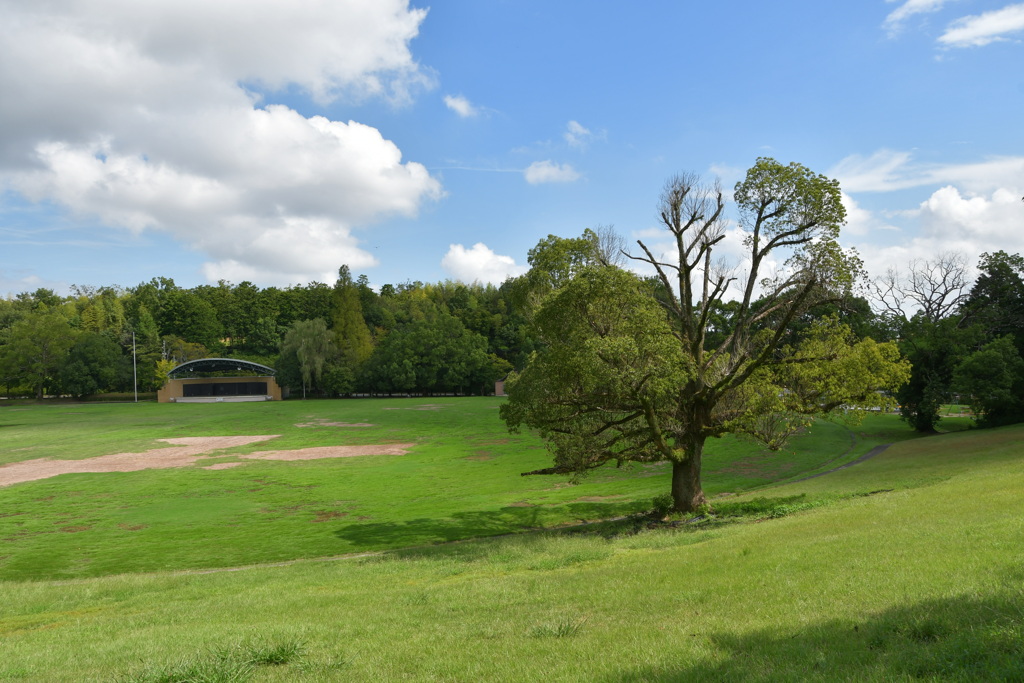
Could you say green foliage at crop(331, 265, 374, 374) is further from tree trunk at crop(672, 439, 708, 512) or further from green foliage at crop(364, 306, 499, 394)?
tree trunk at crop(672, 439, 708, 512)

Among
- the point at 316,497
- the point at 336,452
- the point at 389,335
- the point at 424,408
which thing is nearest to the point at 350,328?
the point at 389,335

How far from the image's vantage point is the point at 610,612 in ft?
29.5

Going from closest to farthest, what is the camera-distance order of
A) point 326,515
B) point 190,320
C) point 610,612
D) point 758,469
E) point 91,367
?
1. point 610,612
2. point 326,515
3. point 758,469
4. point 91,367
5. point 190,320

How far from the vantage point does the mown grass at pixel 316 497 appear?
2270 centimetres

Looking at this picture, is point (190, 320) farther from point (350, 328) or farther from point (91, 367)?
point (350, 328)

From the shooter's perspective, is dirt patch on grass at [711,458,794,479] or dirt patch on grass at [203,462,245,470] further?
dirt patch on grass at [203,462,245,470]

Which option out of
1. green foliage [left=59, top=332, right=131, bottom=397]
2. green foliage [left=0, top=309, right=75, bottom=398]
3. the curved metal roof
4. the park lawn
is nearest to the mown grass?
the park lawn

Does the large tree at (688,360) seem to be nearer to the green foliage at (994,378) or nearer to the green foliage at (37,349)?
the green foliage at (994,378)

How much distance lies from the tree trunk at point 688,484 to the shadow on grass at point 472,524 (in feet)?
11.9

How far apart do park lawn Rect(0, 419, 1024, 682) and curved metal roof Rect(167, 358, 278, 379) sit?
104 metres

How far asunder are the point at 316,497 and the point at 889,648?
3054cm

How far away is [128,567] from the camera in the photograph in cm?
2058

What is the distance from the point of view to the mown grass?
2270 cm

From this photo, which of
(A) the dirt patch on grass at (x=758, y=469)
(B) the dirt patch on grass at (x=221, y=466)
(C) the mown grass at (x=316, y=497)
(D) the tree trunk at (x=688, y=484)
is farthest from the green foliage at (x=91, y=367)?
(D) the tree trunk at (x=688, y=484)
